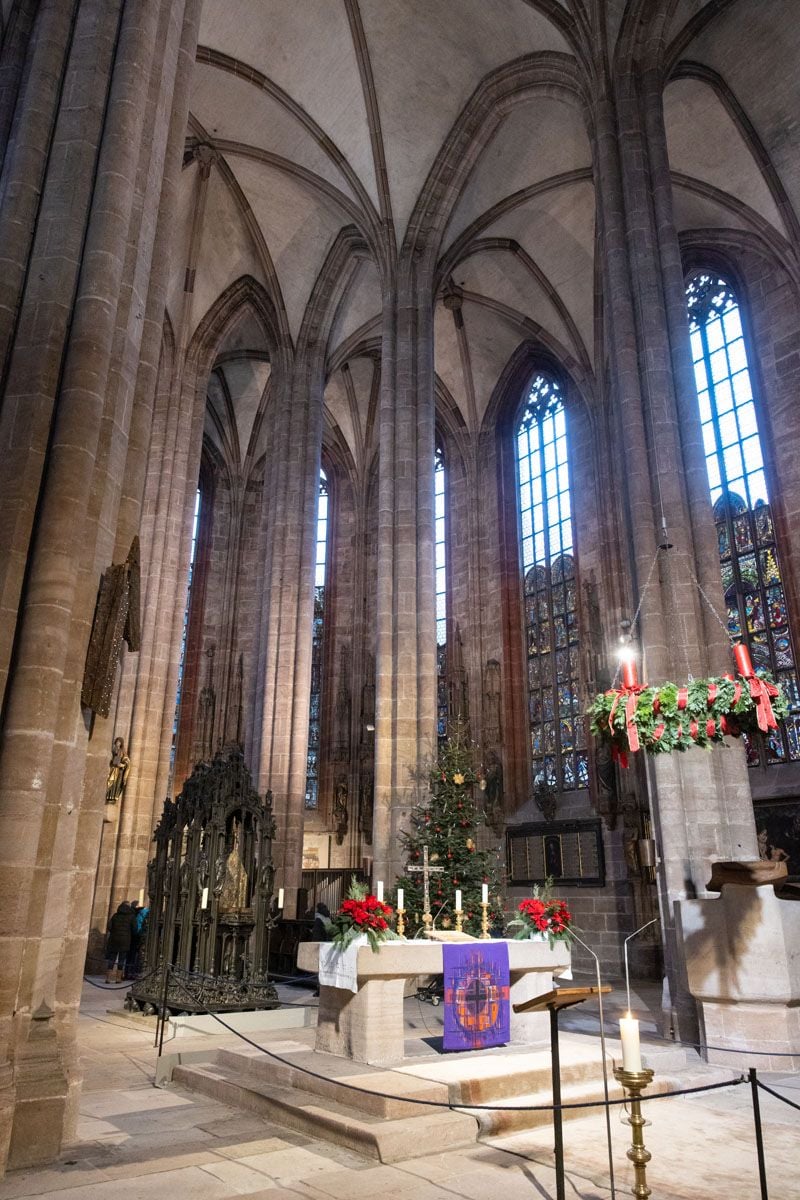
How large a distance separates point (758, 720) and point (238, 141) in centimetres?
1684

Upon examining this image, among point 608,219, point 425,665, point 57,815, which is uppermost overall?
point 608,219

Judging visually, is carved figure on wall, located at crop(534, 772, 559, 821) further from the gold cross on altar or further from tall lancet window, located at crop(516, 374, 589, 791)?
the gold cross on altar

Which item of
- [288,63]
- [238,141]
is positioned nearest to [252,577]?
[238,141]

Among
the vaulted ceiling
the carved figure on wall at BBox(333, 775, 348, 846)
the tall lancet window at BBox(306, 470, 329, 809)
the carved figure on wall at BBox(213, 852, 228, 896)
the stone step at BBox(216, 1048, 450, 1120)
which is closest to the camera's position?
the stone step at BBox(216, 1048, 450, 1120)

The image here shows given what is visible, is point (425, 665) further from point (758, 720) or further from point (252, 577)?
point (252, 577)

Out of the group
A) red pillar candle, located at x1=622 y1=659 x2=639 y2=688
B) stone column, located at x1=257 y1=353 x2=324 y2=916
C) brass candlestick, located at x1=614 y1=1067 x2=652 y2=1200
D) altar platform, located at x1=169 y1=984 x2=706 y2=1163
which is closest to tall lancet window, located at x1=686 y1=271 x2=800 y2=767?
stone column, located at x1=257 y1=353 x2=324 y2=916

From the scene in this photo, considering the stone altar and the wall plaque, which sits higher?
the wall plaque

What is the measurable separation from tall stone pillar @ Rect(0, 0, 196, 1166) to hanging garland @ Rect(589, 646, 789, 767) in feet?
13.3

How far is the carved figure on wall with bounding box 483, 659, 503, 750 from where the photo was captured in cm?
2039

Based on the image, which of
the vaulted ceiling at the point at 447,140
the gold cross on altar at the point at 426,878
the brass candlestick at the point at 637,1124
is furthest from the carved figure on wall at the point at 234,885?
the vaulted ceiling at the point at 447,140

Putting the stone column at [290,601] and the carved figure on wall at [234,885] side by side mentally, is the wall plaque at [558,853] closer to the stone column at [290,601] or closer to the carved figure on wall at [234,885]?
the stone column at [290,601]

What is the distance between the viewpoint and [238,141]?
1800 cm

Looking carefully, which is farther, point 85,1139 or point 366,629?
point 366,629

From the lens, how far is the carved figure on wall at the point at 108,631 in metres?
5.67
